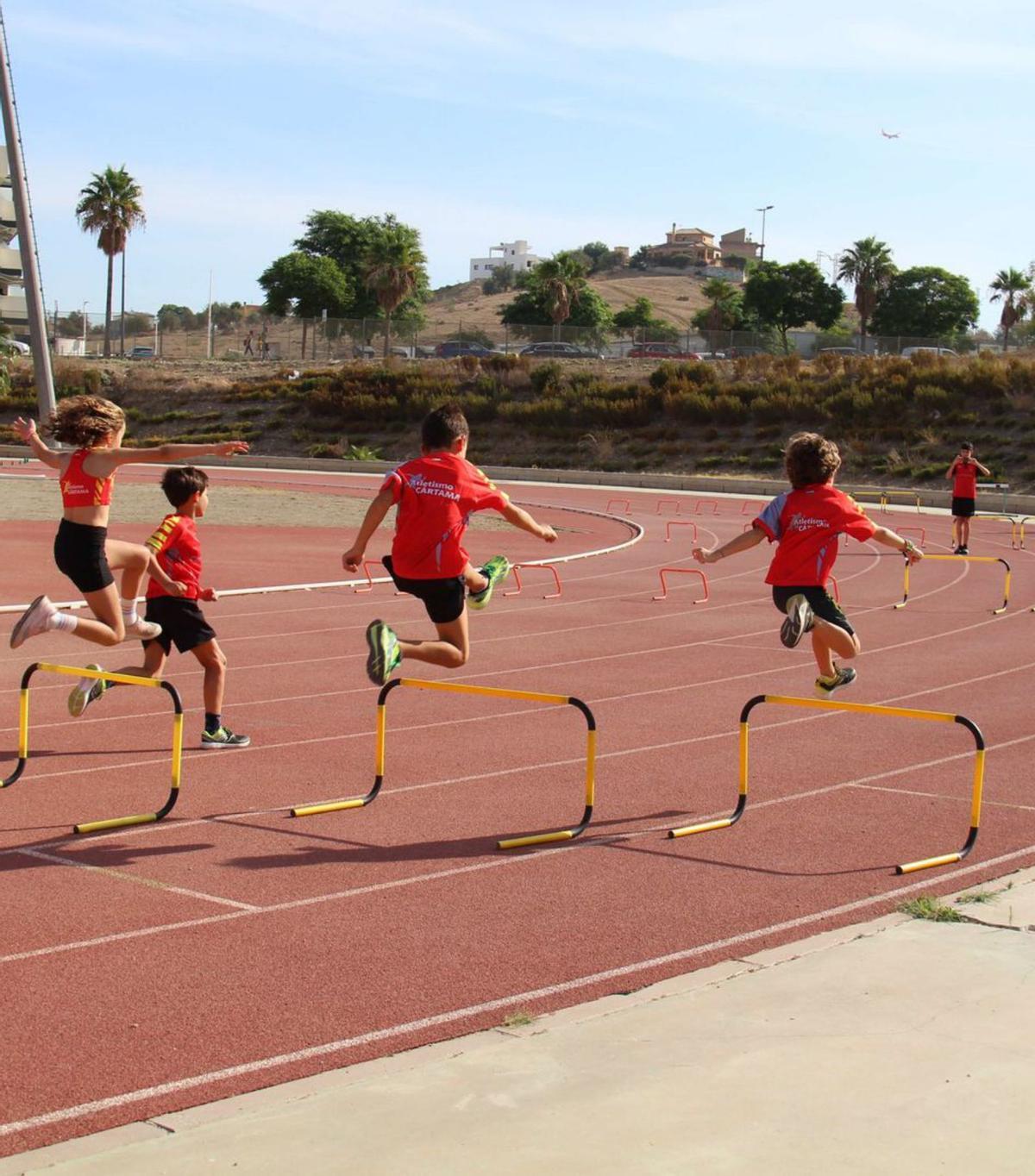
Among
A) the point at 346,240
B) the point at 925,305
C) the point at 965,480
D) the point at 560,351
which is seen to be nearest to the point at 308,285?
the point at 346,240

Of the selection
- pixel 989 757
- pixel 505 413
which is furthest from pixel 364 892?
pixel 505 413

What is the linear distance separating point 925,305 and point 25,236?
9634cm

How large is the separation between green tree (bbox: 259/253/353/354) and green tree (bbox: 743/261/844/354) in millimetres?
29988

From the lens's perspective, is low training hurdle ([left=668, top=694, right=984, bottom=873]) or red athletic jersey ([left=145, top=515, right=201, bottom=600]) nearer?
low training hurdle ([left=668, top=694, right=984, bottom=873])

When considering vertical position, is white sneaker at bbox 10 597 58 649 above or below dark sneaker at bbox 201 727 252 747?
above

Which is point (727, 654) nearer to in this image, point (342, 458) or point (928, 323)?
point (342, 458)

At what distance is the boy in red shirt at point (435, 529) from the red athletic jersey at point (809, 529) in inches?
58.4

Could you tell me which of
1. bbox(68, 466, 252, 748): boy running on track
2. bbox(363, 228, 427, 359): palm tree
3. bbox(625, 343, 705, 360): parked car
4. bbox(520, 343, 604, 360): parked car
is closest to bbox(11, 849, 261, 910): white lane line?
bbox(68, 466, 252, 748): boy running on track

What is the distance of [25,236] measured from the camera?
35812 millimetres

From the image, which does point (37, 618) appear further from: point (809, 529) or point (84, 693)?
point (809, 529)

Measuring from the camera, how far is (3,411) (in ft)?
251

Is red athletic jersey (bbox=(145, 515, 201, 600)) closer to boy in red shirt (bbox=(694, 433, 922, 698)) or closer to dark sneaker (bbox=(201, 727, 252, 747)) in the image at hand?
dark sneaker (bbox=(201, 727, 252, 747))

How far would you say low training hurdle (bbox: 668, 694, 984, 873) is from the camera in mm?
7727

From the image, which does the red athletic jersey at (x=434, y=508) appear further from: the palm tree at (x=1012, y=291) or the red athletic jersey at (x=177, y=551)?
the palm tree at (x=1012, y=291)
